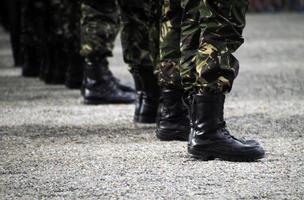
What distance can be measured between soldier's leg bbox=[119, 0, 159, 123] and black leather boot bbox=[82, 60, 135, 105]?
0.73 meters

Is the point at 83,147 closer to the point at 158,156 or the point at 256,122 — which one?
the point at 158,156

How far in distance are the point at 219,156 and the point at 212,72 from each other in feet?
0.93

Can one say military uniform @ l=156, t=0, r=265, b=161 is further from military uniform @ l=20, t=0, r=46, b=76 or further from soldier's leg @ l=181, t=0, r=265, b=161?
military uniform @ l=20, t=0, r=46, b=76

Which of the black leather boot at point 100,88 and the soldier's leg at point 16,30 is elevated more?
the black leather boot at point 100,88

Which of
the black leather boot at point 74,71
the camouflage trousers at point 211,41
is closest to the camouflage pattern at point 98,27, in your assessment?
the black leather boot at point 74,71

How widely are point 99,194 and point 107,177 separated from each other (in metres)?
0.25

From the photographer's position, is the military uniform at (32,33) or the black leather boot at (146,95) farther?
the military uniform at (32,33)

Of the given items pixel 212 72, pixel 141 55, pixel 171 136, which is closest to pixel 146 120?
pixel 141 55

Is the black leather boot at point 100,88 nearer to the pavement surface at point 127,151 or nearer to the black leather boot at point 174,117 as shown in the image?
the pavement surface at point 127,151

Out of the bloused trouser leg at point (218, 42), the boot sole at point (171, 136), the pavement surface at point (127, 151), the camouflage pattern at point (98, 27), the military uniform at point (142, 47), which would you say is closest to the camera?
the pavement surface at point (127, 151)

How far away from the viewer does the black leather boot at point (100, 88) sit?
4.95 m

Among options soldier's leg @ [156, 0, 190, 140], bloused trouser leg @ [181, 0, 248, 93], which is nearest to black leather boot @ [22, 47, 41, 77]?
soldier's leg @ [156, 0, 190, 140]

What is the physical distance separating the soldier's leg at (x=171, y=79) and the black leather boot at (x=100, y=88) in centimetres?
125

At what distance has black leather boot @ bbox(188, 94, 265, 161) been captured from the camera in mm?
3180
